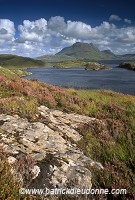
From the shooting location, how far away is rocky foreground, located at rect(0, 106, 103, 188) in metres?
6.20

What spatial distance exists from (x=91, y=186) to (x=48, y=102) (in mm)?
7594

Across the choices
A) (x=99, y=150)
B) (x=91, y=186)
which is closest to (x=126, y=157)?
(x=99, y=150)

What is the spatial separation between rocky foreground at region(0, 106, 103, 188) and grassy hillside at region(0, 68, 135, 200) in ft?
1.20

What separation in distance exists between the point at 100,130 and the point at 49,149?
3.06 meters

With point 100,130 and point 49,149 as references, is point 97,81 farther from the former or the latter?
point 49,149

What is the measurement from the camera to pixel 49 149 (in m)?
7.85

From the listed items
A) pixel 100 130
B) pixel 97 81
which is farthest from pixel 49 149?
pixel 97 81

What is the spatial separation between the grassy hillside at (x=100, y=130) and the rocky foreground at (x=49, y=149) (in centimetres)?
37

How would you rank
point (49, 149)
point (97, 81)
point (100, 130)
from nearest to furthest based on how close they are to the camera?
point (49, 149) < point (100, 130) < point (97, 81)

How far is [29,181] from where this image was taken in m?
6.02

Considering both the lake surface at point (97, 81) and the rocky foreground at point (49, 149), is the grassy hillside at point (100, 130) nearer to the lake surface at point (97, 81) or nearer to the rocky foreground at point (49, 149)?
the rocky foreground at point (49, 149)

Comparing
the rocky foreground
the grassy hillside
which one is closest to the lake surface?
the grassy hillside

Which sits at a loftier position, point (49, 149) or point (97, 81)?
point (49, 149)

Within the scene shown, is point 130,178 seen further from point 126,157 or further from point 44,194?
point 44,194
